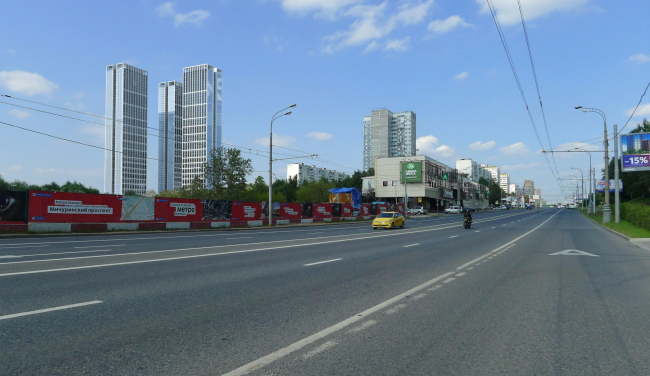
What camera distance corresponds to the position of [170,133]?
190 metres

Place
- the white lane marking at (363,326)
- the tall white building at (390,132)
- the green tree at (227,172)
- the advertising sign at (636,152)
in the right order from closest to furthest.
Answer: the white lane marking at (363,326), the advertising sign at (636,152), the green tree at (227,172), the tall white building at (390,132)

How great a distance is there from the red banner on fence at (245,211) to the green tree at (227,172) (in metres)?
24.4

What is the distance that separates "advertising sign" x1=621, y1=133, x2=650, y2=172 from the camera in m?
39.7

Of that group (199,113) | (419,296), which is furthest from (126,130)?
(419,296)

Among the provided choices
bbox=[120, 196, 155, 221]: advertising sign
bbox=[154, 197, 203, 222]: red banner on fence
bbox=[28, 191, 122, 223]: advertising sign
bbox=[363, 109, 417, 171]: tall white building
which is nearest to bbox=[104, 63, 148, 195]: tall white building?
bbox=[363, 109, 417, 171]: tall white building

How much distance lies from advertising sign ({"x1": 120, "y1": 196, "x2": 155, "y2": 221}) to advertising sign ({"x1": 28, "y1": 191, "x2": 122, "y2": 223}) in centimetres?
38

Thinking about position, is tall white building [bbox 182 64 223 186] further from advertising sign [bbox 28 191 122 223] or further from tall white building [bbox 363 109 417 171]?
advertising sign [bbox 28 191 122 223]

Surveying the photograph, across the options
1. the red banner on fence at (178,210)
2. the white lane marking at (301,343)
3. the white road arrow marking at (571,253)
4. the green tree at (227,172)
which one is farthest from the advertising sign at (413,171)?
the white lane marking at (301,343)

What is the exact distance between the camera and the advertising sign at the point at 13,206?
2194 centimetres

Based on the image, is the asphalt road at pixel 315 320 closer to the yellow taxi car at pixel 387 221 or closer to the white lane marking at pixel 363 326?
the white lane marking at pixel 363 326

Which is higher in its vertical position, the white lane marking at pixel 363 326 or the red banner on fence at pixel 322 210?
the red banner on fence at pixel 322 210

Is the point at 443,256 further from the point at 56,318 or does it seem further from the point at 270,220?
the point at 270,220

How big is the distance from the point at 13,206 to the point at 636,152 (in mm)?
48499

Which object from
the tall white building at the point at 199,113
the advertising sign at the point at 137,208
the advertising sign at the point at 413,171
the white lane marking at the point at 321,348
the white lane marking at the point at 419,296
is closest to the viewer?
the white lane marking at the point at 321,348
